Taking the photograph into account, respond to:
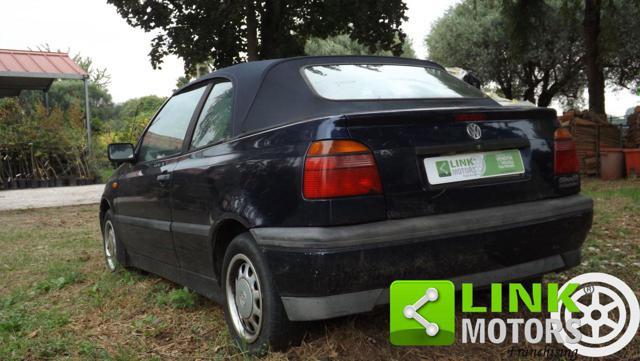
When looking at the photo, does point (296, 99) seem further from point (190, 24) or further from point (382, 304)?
point (190, 24)

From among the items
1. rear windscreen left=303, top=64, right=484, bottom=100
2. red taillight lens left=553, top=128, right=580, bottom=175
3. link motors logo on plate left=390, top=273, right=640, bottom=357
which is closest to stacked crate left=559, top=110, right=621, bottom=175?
link motors logo on plate left=390, top=273, right=640, bottom=357

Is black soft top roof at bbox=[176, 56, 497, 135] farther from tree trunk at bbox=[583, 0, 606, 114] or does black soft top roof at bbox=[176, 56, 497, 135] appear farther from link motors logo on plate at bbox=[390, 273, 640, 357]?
tree trunk at bbox=[583, 0, 606, 114]

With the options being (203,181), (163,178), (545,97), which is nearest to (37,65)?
(163,178)

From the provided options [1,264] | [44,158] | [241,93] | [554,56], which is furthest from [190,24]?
[554,56]

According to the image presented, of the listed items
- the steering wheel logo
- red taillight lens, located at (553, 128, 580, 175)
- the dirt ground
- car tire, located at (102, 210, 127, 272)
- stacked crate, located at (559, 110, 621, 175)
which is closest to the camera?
the steering wheel logo

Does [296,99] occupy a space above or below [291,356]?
above

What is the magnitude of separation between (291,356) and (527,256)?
1250mm

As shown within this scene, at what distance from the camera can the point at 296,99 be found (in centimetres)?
305

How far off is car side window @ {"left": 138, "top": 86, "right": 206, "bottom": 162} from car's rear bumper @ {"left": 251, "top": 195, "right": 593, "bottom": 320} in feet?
4.65

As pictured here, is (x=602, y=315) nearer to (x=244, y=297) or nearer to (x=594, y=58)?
(x=244, y=297)

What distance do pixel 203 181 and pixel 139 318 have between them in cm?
116

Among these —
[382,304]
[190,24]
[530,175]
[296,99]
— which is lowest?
[382,304]

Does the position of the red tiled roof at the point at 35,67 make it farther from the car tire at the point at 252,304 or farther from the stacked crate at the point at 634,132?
the car tire at the point at 252,304

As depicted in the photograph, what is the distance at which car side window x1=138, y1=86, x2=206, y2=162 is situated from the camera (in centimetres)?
385
